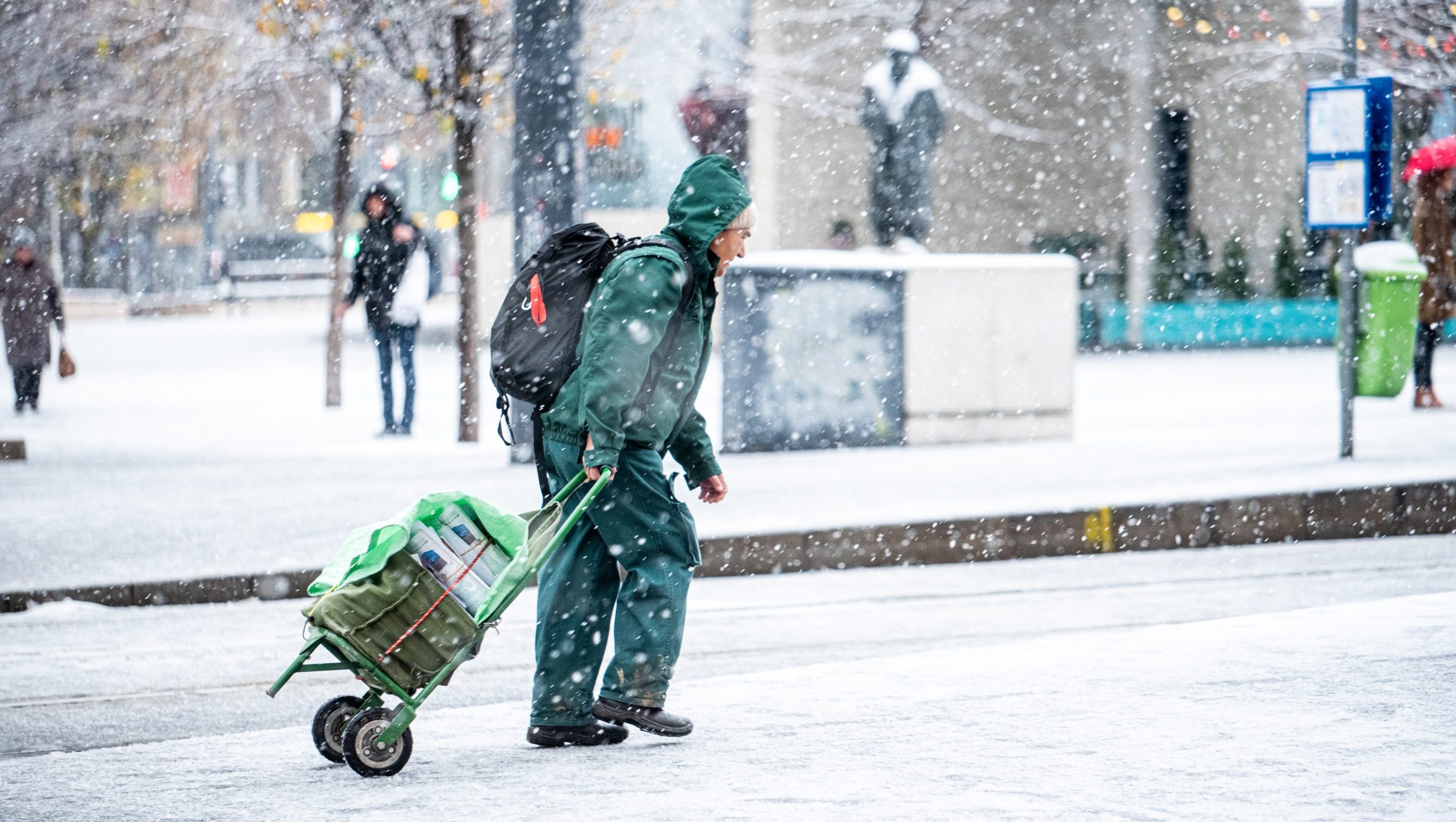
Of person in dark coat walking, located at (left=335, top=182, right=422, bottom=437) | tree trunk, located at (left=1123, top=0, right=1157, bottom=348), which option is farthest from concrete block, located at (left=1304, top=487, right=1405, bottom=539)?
tree trunk, located at (left=1123, top=0, right=1157, bottom=348)

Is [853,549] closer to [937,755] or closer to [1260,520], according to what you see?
[1260,520]

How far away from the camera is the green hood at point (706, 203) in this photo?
4.86 meters

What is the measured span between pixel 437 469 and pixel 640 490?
6.59m

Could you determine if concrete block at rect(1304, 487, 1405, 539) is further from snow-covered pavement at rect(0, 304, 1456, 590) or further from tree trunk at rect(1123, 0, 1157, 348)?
tree trunk at rect(1123, 0, 1157, 348)

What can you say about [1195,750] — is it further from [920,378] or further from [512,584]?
[920,378]

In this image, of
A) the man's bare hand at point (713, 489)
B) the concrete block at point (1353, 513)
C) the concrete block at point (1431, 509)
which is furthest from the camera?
the concrete block at point (1431, 509)

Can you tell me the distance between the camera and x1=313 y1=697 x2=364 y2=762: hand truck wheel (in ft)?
15.6

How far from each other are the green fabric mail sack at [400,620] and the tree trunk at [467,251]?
326 inches

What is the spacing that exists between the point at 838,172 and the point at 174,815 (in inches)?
846

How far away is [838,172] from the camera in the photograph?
992 inches

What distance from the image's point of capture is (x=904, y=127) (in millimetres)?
14703

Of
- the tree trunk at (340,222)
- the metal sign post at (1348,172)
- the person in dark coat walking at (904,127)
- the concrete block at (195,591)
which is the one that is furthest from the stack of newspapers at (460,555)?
the tree trunk at (340,222)

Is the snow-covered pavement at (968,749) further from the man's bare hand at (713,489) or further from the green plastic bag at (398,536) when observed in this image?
the man's bare hand at (713,489)

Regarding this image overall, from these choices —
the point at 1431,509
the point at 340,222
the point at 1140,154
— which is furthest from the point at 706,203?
the point at 1140,154
